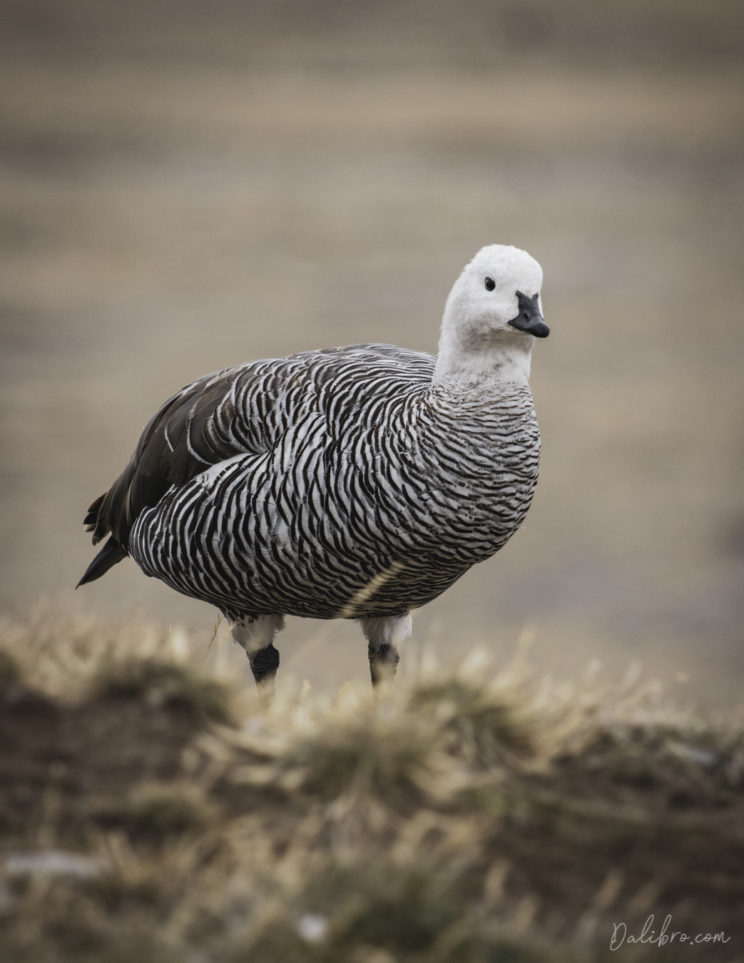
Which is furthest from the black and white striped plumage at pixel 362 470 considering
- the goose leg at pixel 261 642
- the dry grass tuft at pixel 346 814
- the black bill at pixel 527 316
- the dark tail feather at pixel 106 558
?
the dark tail feather at pixel 106 558

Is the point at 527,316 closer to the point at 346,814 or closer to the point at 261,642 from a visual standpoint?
the point at 261,642

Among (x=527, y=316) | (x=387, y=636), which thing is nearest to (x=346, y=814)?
(x=527, y=316)

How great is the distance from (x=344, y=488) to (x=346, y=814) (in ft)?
6.78

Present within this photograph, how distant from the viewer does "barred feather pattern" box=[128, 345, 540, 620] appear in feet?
19.1

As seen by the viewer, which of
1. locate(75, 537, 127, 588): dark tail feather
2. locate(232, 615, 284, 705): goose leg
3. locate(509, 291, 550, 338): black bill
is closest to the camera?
locate(509, 291, 550, 338): black bill

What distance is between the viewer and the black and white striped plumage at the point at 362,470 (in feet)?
19.1

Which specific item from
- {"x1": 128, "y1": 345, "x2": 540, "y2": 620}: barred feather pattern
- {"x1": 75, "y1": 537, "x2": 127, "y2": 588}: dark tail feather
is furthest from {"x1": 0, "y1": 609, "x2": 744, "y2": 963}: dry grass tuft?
{"x1": 75, "y1": 537, "x2": 127, "y2": 588}: dark tail feather

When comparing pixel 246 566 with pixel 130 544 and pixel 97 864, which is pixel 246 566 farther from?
pixel 97 864

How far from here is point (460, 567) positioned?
6.12 m

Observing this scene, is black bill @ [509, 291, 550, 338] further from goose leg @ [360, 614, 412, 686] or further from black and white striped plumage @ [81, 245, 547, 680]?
goose leg @ [360, 614, 412, 686]

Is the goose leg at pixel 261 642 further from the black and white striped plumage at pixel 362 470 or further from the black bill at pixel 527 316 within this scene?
the black bill at pixel 527 316

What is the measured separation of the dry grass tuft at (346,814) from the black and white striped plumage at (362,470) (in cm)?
86

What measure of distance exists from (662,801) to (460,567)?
1.72 metres

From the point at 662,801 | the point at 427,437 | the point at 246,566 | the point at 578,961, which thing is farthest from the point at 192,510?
the point at 578,961
